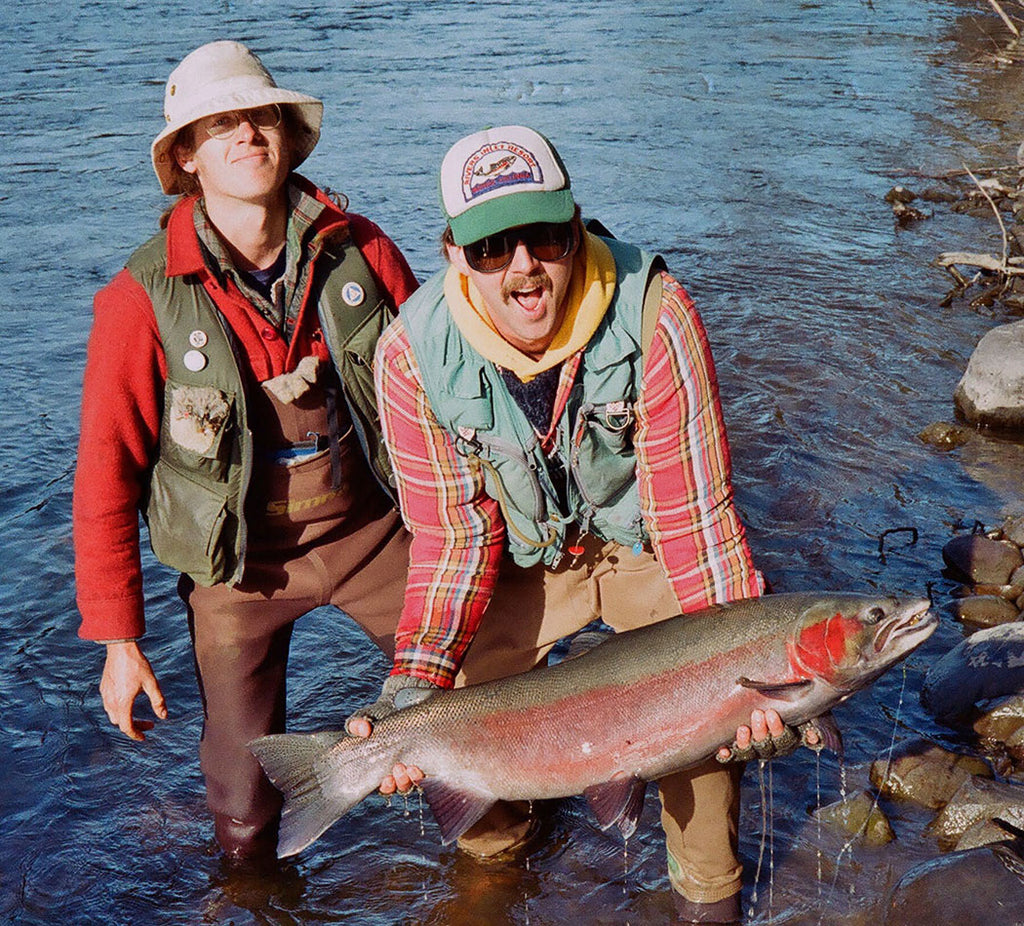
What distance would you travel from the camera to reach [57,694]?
569cm

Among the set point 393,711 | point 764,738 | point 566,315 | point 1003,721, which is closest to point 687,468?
point 566,315

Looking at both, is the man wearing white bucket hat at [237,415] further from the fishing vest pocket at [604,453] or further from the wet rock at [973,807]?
the wet rock at [973,807]

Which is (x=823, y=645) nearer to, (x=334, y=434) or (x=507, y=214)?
(x=507, y=214)

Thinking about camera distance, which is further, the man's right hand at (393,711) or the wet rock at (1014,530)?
the wet rock at (1014,530)

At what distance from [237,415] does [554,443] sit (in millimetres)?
1002

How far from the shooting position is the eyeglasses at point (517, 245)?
3.26m

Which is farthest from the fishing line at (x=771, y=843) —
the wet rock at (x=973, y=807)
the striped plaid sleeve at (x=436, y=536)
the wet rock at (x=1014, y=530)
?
the wet rock at (x=1014, y=530)

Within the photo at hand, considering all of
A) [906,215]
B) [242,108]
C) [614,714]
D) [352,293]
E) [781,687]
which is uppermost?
[242,108]

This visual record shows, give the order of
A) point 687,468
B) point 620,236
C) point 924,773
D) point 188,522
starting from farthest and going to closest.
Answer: point 620,236
point 924,773
point 188,522
point 687,468

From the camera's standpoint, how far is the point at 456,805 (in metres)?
3.60

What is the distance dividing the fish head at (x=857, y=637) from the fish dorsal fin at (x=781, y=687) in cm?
3

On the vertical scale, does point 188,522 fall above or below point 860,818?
above

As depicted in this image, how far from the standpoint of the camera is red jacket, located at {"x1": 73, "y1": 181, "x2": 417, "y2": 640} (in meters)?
3.84

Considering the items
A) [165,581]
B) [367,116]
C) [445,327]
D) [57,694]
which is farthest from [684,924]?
[367,116]
